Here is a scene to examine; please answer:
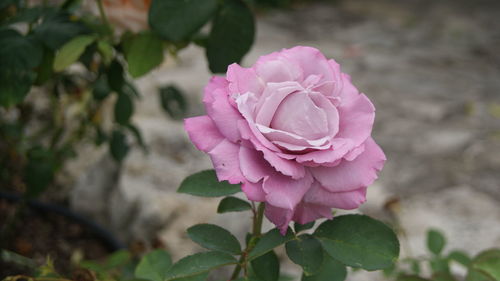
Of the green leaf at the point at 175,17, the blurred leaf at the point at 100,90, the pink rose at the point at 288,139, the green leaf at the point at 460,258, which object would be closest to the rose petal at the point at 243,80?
the pink rose at the point at 288,139

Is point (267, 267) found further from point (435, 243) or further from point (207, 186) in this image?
point (435, 243)

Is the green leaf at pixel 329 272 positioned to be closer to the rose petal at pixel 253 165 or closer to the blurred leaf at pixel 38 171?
the rose petal at pixel 253 165

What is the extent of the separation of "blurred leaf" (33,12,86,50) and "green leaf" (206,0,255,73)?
0.69ft

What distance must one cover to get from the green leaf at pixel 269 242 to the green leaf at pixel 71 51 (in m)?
0.40

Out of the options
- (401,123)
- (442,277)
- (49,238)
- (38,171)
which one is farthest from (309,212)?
(401,123)

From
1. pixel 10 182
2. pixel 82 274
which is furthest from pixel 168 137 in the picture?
pixel 82 274

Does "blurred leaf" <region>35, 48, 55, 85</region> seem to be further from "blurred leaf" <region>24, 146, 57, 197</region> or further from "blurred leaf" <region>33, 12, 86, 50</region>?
"blurred leaf" <region>24, 146, 57, 197</region>

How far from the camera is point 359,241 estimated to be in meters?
0.63

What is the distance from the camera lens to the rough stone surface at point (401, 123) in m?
1.52

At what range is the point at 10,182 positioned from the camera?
5.43 ft

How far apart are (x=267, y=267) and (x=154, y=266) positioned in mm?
201

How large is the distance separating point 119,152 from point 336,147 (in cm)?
81

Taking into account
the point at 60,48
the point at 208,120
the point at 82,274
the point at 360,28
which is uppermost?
the point at 208,120

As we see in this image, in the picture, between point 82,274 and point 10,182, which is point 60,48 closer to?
point 82,274
